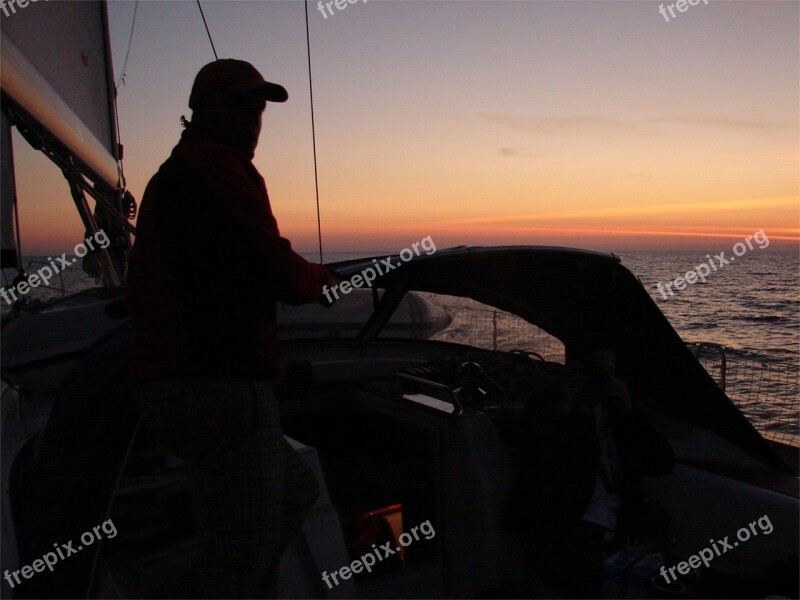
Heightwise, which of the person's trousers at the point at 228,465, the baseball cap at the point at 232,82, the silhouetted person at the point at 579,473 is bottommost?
the silhouetted person at the point at 579,473

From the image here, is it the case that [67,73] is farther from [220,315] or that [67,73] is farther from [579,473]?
[579,473]

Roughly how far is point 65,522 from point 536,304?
2.45 meters

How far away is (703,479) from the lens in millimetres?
3041

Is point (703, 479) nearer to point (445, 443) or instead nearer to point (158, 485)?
point (445, 443)

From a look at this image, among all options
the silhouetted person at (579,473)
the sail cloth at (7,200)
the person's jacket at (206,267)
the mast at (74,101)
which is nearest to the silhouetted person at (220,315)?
the person's jacket at (206,267)

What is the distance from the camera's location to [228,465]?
1.51m

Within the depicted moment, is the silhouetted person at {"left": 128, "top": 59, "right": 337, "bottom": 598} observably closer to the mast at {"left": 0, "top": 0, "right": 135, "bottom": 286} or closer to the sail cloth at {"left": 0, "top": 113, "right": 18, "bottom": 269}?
the sail cloth at {"left": 0, "top": 113, "right": 18, "bottom": 269}

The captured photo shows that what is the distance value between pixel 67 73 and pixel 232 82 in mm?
2566

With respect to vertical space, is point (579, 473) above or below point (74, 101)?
below

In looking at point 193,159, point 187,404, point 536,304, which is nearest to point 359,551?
point 536,304

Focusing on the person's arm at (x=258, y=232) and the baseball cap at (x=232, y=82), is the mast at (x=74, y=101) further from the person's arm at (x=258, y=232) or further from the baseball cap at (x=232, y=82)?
the person's arm at (x=258, y=232)

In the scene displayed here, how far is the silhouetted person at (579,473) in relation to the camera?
9.31 ft

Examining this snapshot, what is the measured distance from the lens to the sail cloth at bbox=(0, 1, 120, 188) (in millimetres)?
2289

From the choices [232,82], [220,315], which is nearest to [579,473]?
[220,315]
